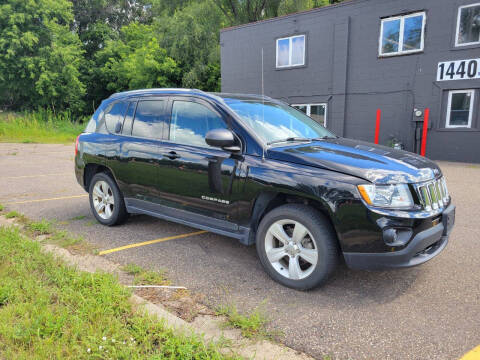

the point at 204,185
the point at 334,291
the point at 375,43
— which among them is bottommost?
the point at 334,291

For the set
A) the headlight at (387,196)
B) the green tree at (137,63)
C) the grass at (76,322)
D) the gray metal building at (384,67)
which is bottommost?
the grass at (76,322)

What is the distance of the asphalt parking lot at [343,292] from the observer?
2.50m

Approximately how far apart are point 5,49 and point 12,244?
28913 mm

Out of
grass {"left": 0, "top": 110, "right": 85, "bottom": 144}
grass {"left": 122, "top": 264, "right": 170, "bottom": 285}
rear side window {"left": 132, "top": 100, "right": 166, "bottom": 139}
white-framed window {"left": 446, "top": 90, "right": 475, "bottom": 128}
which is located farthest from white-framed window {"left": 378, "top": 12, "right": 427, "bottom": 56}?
grass {"left": 0, "top": 110, "right": 85, "bottom": 144}

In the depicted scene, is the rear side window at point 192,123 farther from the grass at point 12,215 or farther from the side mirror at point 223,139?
the grass at point 12,215

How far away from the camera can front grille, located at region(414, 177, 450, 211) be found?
3.04m

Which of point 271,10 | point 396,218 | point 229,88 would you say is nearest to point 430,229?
point 396,218

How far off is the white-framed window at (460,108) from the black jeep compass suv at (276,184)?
10.3 metres

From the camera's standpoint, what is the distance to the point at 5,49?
2641cm

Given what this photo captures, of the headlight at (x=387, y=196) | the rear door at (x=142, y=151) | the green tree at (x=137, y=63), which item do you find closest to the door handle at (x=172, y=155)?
the rear door at (x=142, y=151)

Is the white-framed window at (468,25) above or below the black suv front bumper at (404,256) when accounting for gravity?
above

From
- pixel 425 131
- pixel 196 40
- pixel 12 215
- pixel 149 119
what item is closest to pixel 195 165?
pixel 149 119

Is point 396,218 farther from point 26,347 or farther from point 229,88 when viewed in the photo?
point 229,88

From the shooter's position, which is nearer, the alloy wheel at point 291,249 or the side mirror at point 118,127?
the alloy wheel at point 291,249
